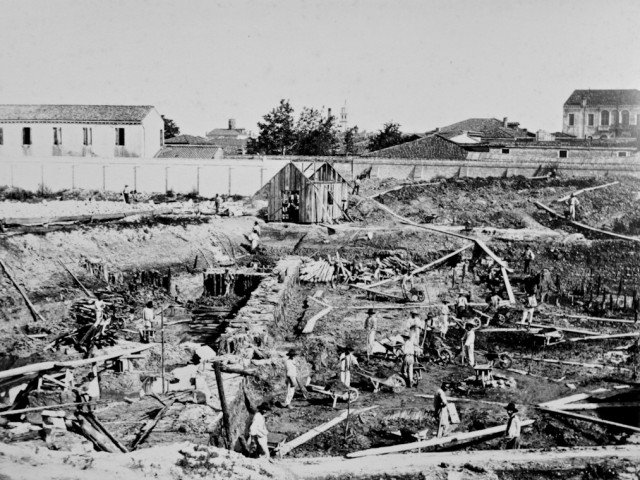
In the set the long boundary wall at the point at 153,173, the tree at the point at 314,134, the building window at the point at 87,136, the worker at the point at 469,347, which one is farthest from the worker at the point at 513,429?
the tree at the point at 314,134

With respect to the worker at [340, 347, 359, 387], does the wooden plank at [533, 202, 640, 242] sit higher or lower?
higher

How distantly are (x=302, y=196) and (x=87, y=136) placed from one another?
1742cm

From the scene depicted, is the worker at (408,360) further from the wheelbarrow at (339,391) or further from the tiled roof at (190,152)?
the tiled roof at (190,152)

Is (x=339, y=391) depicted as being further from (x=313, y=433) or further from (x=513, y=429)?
(x=513, y=429)

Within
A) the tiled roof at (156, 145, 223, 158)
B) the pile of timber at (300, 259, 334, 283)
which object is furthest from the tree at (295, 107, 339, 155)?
the pile of timber at (300, 259, 334, 283)

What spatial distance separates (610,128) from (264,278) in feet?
144

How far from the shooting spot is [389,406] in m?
14.5

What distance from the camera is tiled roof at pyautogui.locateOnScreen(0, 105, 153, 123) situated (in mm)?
42125

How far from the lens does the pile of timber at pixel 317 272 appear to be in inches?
976

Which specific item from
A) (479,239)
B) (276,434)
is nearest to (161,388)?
(276,434)

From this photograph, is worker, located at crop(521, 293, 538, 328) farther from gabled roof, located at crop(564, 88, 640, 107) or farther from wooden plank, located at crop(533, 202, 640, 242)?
gabled roof, located at crop(564, 88, 640, 107)

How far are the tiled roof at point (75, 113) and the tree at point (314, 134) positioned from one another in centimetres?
1767

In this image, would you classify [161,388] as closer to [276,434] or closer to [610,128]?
[276,434]

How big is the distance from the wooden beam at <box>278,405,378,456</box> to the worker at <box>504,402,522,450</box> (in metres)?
2.86
